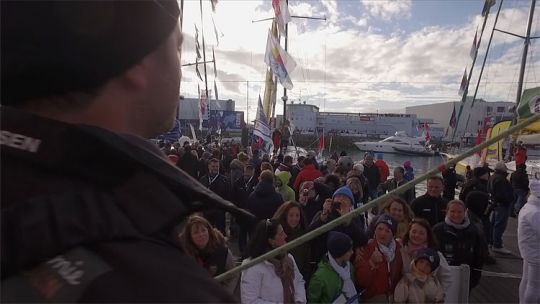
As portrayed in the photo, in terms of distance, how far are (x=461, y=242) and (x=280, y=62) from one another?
9964 mm

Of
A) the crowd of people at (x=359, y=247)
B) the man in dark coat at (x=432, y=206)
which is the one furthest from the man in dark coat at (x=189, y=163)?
the man in dark coat at (x=432, y=206)

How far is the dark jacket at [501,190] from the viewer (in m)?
8.07

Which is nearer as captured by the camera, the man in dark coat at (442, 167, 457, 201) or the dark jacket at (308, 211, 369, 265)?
the dark jacket at (308, 211, 369, 265)

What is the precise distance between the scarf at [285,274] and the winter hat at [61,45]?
10.0 ft

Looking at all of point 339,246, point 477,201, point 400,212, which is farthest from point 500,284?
point 339,246

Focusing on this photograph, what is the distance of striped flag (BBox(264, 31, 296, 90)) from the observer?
13586 millimetres

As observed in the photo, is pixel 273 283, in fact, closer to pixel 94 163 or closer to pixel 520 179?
pixel 94 163

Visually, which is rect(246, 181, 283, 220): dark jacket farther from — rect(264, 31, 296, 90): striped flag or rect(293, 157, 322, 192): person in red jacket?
rect(264, 31, 296, 90): striped flag

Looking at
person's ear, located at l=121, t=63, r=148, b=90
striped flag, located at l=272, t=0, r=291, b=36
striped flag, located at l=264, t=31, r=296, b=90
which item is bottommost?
person's ear, located at l=121, t=63, r=148, b=90

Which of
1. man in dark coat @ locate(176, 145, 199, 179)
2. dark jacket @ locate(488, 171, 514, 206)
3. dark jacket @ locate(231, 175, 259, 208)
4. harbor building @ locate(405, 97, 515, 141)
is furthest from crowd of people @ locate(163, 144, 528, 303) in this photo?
harbor building @ locate(405, 97, 515, 141)

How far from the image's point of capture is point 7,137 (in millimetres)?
675

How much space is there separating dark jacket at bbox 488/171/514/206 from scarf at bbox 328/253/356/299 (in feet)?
19.0

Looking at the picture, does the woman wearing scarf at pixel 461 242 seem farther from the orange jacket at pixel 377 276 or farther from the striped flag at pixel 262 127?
the striped flag at pixel 262 127

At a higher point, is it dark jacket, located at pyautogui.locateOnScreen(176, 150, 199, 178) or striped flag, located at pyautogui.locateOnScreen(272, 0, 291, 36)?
striped flag, located at pyautogui.locateOnScreen(272, 0, 291, 36)
